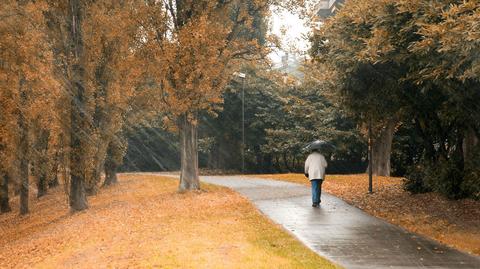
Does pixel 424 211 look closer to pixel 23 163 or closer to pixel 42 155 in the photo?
pixel 42 155

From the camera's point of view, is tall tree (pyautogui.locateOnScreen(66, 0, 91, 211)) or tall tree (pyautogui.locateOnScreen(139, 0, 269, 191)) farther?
tall tree (pyautogui.locateOnScreen(66, 0, 91, 211))

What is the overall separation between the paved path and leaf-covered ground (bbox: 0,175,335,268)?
0.50m

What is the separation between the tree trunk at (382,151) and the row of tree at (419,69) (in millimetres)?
9451

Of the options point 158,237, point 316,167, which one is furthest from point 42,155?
point 158,237

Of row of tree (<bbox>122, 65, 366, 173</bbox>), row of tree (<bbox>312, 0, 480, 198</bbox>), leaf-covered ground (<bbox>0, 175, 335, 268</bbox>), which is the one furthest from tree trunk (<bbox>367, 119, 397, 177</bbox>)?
leaf-covered ground (<bbox>0, 175, 335, 268</bbox>)

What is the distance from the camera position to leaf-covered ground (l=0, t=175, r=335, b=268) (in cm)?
1037

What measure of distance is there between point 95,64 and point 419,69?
15.7 meters

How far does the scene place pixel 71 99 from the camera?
73.2 ft

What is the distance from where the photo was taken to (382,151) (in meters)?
32.8

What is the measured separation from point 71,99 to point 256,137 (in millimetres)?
26999

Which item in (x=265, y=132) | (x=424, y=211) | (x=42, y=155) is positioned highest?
(x=265, y=132)

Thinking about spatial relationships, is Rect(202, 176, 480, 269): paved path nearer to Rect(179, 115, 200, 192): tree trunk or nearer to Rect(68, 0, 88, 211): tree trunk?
Rect(179, 115, 200, 192): tree trunk

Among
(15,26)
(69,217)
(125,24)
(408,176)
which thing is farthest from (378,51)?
(15,26)

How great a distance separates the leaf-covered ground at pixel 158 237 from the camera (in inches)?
408
